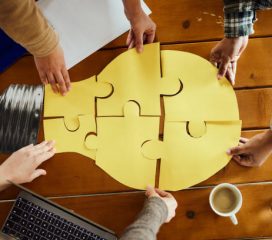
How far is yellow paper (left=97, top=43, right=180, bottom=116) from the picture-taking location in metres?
0.91

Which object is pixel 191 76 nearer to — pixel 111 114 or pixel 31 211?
pixel 111 114

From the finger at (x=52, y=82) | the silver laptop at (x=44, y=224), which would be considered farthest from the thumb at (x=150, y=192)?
the finger at (x=52, y=82)

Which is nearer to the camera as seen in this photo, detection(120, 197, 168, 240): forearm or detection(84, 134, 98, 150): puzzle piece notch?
detection(120, 197, 168, 240): forearm

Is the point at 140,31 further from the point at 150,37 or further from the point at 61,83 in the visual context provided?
the point at 61,83

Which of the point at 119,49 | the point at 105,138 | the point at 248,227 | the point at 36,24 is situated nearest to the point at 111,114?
the point at 105,138

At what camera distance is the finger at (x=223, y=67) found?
0.91 metres

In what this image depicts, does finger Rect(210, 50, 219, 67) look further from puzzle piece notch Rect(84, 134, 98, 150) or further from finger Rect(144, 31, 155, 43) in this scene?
puzzle piece notch Rect(84, 134, 98, 150)

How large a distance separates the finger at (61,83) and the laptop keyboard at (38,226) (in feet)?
0.90

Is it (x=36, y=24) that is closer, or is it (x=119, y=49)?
(x=36, y=24)

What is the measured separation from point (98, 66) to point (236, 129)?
0.38 m

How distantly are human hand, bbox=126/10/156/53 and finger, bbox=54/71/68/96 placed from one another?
0.62 feet

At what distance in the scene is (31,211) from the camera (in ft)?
2.83

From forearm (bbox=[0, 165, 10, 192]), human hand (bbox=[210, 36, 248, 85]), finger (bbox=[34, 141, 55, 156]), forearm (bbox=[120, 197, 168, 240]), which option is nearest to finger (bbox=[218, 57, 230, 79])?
human hand (bbox=[210, 36, 248, 85])

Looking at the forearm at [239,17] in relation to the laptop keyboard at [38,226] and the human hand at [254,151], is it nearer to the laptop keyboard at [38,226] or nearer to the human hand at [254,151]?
the human hand at [254,151]
